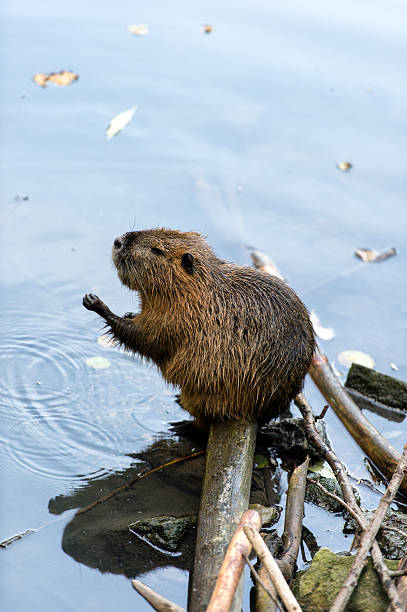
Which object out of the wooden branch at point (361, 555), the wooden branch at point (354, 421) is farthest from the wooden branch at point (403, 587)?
the wooden branch at point (354, 421)

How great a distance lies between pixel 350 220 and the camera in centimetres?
600

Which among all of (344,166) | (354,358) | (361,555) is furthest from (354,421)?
(344,166)

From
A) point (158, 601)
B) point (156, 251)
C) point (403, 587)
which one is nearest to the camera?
point (158, 601)

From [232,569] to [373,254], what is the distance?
3.63m

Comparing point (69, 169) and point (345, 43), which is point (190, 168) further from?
point (345, 43)

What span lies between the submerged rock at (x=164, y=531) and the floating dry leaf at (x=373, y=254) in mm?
3013

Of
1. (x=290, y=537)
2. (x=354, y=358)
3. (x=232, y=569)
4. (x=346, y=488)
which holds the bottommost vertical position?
(x=354, y=358)

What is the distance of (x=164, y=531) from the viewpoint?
316cm

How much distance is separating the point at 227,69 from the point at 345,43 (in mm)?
1463

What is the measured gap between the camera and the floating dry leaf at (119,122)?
252 inches

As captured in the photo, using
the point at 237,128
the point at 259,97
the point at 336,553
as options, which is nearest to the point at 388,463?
the point at 336,553

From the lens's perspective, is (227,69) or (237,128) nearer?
(237,128)

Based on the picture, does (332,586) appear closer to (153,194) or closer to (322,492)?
(322,492)

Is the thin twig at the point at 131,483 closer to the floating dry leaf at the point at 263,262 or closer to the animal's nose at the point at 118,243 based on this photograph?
the animal's nose at the point at 118,243
